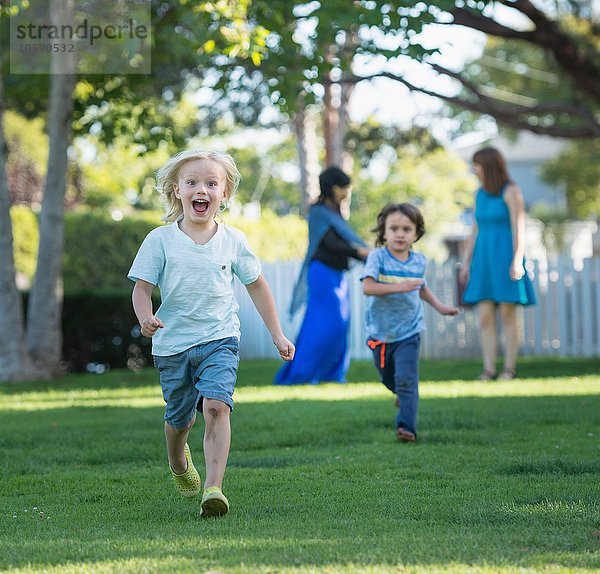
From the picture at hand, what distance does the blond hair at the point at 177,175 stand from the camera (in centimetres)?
505

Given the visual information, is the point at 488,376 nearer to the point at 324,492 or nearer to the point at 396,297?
the point at 396,297

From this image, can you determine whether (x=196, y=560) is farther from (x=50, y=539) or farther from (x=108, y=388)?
(x=108, y=388)

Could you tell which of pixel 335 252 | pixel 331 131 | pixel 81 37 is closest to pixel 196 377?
pixel 335 252

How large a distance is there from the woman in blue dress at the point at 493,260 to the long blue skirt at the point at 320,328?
1.25m

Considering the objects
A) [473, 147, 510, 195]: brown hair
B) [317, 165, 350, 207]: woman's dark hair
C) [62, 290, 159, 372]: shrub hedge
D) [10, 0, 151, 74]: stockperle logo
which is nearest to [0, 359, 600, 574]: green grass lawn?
[317, 165, 350, 207]: woman's dark hair

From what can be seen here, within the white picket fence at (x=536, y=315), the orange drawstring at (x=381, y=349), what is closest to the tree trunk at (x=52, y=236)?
the white picket fence at (x=536, y=315)

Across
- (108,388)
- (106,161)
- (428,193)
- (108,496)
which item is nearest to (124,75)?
(108,388)

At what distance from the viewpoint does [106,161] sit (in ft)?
174

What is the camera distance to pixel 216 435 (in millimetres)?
4723

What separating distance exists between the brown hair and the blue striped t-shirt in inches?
149

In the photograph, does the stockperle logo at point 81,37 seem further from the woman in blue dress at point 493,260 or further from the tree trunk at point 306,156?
the tree trunk at point 306,156

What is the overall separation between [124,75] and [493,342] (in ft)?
20.1

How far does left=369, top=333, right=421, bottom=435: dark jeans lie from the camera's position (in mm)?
6781

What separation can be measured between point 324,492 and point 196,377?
0.82 meters
